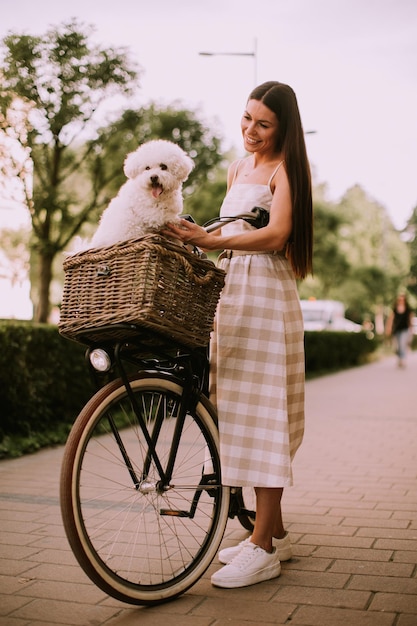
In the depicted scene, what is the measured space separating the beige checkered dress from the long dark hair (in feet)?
0.40

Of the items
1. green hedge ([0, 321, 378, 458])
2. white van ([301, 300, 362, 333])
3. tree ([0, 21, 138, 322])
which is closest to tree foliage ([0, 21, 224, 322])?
tree ([0, 21, 138, 322])

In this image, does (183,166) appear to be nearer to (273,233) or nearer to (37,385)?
(273,233)

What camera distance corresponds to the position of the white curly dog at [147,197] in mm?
2992

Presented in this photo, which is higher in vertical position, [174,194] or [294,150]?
[294,150]

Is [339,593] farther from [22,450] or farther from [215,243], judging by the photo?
[22,450]

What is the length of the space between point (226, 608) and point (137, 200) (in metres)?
1.56

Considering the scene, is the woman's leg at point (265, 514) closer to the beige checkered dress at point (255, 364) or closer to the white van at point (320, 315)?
the beige checkered dress at point (255, 364)

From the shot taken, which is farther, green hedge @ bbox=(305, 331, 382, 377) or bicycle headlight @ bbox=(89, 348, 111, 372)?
green hedge @ bbox=(305, 331, 382, 377)

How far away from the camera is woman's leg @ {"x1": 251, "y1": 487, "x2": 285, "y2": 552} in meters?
3.53

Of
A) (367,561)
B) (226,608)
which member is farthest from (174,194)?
(367,561)

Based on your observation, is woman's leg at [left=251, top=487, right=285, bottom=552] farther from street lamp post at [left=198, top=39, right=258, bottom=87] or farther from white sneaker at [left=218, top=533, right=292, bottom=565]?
street lamp post at [left=198, top=39, right=258, bottom=87]

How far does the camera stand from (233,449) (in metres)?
3.46

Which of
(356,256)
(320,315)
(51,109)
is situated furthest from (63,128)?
(356,256)

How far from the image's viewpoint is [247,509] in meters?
3.81
